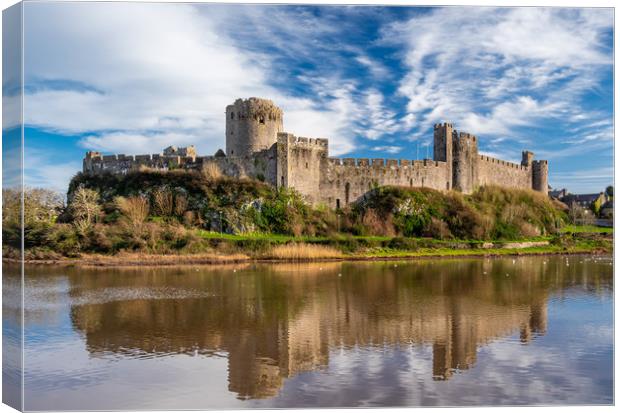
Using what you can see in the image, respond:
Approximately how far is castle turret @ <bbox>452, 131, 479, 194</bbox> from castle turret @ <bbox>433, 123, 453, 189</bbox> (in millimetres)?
442

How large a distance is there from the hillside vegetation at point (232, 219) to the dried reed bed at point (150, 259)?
391 millimetres

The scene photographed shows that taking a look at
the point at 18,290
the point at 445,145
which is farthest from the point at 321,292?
the point at 445,145

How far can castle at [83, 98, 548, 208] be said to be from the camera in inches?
1025

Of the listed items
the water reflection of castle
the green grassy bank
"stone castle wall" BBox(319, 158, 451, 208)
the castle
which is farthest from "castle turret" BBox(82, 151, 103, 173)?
the water reflection of castle

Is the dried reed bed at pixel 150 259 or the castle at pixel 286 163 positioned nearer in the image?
the dried reed bed at pixel 150 259

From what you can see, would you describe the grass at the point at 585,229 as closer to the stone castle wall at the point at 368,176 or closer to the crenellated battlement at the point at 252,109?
the stone castle wall at the point at 368,176

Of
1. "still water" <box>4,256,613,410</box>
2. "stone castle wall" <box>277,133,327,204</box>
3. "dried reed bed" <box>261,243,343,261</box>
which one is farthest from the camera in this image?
"stone castle wall" <box>277,133,327,204</box>

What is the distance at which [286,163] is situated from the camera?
2569 centimetres

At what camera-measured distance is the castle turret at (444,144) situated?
31.3 meters

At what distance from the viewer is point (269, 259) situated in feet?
71.7

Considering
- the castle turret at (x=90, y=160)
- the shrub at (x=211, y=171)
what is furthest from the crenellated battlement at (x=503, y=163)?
the castle turret at (x=90, y=160)

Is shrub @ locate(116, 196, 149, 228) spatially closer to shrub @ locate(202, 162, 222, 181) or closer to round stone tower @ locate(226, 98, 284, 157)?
shrub @ locate(202, 162, 222, 181)

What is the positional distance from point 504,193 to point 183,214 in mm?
19773

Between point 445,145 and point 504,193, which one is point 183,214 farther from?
point 504,193
